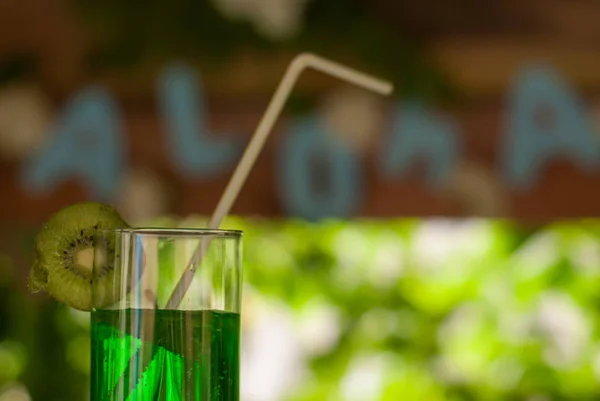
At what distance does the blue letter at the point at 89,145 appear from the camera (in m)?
2.48

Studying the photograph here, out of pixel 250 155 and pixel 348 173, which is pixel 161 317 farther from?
pixel 348 173

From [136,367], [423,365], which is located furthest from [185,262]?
[423,365]

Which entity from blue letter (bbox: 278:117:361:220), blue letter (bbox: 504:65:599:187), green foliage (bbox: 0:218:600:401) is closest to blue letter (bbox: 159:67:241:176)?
blue letter (bbox: 278:117:361:220)

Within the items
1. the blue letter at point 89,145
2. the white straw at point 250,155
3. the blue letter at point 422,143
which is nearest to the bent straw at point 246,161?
the white straw at point 250,155

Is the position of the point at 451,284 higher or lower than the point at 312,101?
lower

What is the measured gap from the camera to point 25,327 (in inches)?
110

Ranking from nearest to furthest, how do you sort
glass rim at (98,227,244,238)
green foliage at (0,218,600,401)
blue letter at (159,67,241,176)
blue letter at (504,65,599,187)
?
glass rim at (98,227,244,238) < blue letter at (504,65,599,187) < blue letter at (159,67,241,176) < green foliage at (0,218,600,401)

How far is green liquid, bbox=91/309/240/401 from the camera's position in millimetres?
726

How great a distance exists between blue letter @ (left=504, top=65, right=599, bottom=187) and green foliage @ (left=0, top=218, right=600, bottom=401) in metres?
0.35

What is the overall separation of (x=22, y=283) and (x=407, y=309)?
0.98 meters

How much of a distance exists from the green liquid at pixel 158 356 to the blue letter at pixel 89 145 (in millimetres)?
1770

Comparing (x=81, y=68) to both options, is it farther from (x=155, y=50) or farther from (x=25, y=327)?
(x=25, y=327)

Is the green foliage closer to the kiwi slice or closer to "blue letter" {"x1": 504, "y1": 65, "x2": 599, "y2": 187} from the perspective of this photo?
"blue letter" {"x1": 504, "y1": 65, "x2": 599, "y2": 187}

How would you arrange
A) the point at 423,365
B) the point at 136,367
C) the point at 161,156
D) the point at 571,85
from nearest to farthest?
the point at 136,367
the point at 571,85
the point at 161,156
the point at 423,365
